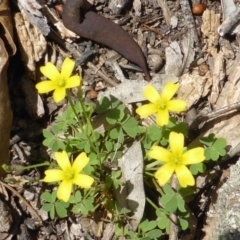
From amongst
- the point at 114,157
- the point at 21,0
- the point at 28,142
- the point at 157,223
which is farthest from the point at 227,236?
the point at 21,0

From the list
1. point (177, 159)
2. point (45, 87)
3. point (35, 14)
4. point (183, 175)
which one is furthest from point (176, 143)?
point (35, 14)

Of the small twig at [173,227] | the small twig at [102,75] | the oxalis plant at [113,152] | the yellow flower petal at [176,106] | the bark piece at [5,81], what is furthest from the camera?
the small twig at [102,75]

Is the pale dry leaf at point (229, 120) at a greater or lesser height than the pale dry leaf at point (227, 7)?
lesser

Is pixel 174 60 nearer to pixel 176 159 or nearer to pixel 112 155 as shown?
pixel 112 155

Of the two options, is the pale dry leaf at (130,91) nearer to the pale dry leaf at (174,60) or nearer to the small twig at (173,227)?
the pale dry leaf at (174,60)

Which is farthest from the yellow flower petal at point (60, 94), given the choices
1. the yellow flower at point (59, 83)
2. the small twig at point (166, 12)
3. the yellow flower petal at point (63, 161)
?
the small twig at point (166, 12)

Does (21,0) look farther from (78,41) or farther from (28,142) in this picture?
(28,142)
